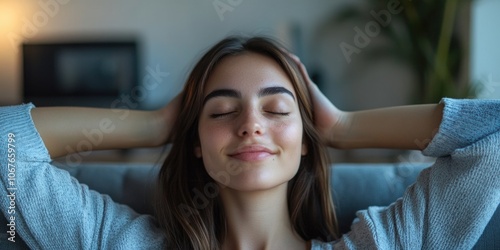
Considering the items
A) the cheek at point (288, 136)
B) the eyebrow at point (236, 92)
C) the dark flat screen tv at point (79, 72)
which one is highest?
the eyebrow at point (236, 92)

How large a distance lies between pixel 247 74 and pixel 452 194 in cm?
50

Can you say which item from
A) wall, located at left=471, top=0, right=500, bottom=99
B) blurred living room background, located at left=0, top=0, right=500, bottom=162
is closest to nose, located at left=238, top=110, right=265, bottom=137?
wall, located at left=471, top=0, right=500, bottom=99

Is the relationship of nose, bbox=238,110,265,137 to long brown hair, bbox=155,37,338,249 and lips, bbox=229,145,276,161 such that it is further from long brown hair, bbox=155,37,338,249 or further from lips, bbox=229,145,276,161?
long brown hair, bbox=155,37,338,249

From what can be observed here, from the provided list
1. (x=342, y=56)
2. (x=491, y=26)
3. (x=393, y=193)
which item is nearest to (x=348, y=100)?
(x=342, y=56)

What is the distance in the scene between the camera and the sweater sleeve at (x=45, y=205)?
1138mm

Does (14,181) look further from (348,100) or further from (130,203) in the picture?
(348,100)

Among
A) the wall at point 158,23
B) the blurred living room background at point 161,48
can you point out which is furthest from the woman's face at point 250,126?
the wall at point 158,23

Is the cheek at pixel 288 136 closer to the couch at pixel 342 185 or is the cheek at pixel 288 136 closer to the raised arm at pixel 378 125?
the raised arm at pixel 378 125

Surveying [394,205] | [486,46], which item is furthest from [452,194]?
[486,46]

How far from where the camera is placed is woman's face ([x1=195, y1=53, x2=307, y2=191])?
3.80 ft

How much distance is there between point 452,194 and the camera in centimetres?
113

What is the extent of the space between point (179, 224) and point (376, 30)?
3643mm

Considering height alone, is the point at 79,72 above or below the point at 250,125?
below

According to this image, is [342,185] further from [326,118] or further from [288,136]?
[288,136]
